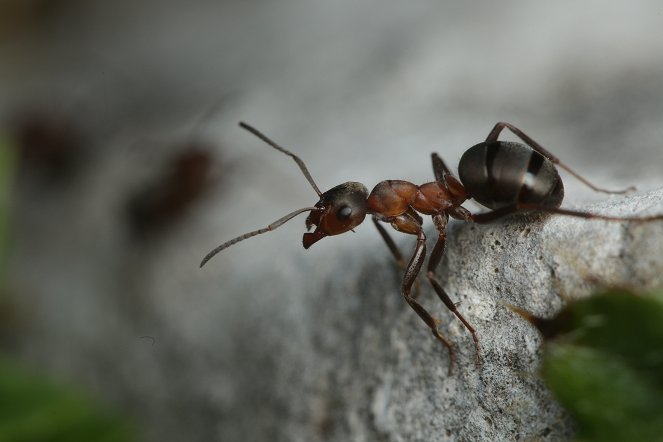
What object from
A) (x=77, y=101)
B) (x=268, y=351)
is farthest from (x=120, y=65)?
(x=268, y=351)

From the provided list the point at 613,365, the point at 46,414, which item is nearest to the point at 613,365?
the point at 613,365

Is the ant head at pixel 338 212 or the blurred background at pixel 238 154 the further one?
the blurred background at pixel 238 154

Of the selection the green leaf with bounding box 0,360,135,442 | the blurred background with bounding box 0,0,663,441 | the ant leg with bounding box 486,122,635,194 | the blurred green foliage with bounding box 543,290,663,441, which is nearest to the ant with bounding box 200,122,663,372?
the ant leg with bounding box 486,122,635,194

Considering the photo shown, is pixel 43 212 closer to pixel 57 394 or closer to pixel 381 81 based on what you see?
pixel 57 394

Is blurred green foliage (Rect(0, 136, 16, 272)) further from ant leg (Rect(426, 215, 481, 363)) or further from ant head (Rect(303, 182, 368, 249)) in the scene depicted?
ant leg (Rect(426, 215, 481, 363))

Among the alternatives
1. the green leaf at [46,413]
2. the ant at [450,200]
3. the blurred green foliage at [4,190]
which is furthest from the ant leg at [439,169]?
the blurred green foliage at [4,190]

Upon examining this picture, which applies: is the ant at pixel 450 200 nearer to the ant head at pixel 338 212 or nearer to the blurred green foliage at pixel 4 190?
the ant head at pixel 338 212

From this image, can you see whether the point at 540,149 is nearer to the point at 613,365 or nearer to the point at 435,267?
the point at 435,267
